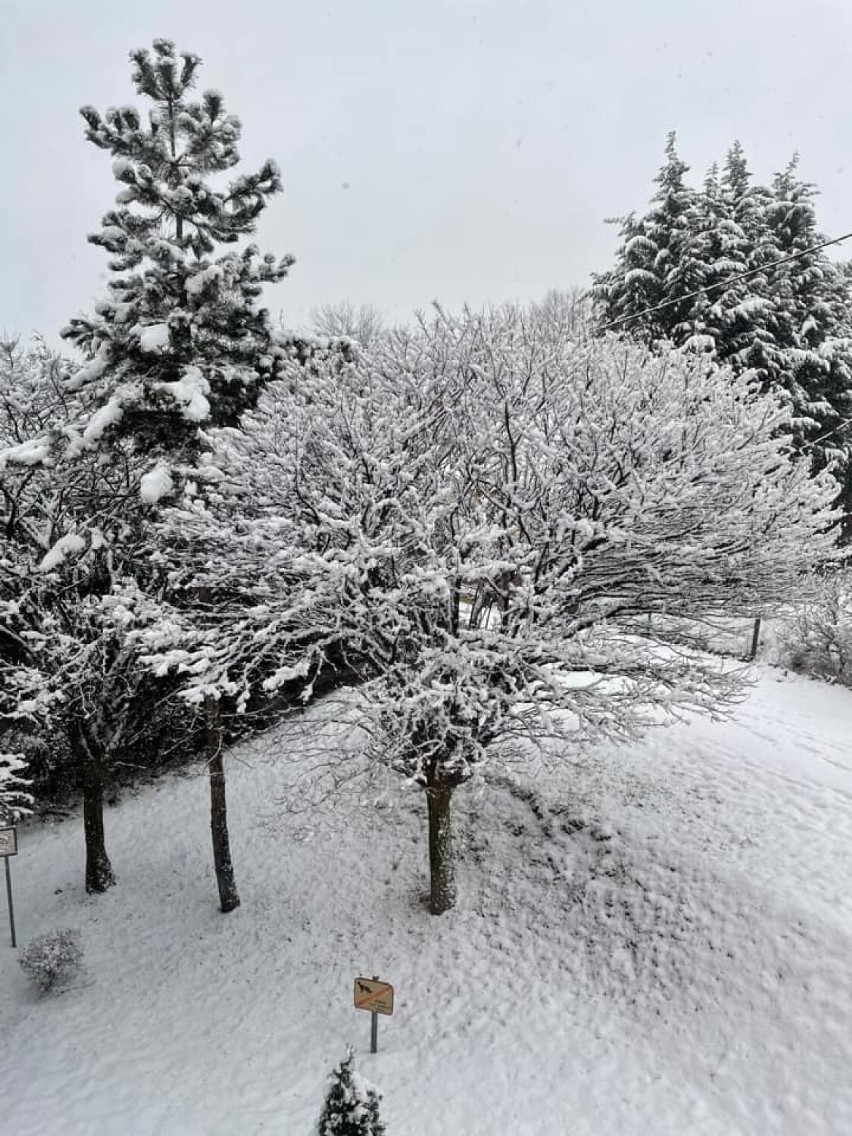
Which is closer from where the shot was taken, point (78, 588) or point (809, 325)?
point (78, 588)

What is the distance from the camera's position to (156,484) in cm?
883

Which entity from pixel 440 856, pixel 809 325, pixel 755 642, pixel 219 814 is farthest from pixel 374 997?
pixel 809 325

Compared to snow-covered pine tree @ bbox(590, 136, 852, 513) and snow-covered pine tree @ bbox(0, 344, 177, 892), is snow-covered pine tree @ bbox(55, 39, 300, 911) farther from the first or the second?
snow-covered pine tree @ bbox(590, 136, 852, 513)

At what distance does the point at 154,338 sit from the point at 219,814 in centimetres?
735

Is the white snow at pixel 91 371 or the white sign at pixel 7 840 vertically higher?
the white snow at pixel 91 371

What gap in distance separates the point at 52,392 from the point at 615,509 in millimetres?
12418

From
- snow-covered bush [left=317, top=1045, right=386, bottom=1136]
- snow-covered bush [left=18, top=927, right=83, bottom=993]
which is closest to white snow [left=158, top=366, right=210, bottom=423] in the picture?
snow-covered bush [left=317, top=1045, right=386, bottom=1136]

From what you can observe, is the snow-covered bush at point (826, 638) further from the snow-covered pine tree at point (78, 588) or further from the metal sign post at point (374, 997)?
Result: the snow-covered pine tree at point (78, 588)

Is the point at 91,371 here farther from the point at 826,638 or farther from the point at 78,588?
the point at 826,638

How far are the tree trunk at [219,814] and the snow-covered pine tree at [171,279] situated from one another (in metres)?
3.80

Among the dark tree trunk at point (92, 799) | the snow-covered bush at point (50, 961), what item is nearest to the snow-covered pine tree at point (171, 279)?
the dark tree trunk at point (92, 799)

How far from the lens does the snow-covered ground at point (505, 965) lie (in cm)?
710

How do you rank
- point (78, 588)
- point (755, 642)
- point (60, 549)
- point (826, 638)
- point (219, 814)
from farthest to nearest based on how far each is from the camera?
point (755, 642), point (826, 638), point (78, 588), point (219, 814), point (60, 549)

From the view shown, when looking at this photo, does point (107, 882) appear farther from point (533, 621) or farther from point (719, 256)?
point (719, 256)
